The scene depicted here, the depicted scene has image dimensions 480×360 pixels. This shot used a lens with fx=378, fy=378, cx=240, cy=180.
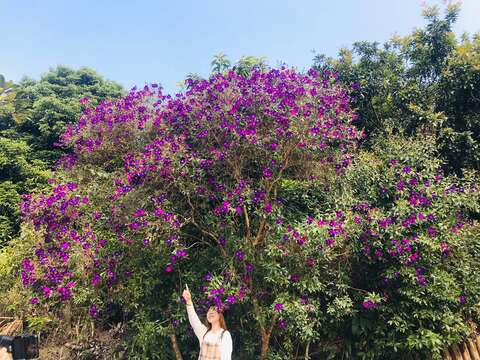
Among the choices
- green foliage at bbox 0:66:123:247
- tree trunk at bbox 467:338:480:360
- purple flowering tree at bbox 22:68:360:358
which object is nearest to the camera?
purple flowering tree at bbox 22:68:360:358

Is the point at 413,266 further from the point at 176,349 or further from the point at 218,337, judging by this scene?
the point at 176,349

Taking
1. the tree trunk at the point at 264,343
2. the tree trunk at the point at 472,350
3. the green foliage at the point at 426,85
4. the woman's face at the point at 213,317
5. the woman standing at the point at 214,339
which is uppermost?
the green foliage at the point at 426,85

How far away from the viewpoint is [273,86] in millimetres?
4379

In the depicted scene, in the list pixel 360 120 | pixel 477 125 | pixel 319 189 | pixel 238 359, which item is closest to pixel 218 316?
pixel 238 359

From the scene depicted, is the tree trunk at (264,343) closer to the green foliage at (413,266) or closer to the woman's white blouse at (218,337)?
the green foliage at (413,266)

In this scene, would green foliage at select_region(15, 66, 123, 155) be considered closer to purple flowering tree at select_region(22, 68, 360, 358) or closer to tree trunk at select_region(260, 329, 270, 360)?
purple flowering tree at select_region(22, 68, 360, 358)

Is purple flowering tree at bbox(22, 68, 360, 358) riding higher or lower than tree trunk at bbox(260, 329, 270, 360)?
higher

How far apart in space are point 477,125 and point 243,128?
13.6ft

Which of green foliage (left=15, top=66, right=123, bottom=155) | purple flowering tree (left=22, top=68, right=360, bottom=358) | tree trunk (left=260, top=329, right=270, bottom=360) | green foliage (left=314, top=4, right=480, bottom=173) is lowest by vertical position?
tree trunk (left=260, top=329, right=270, bottom=360)

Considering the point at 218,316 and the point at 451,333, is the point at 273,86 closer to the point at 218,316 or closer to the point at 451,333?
the point at 218,316

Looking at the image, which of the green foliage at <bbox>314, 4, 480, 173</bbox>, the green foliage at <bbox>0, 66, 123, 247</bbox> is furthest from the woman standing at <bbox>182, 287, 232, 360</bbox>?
the green foliage at <bbox>0, 66, 123, 247</bbox>

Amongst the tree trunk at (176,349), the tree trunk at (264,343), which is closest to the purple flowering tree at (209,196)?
the tree trunk at (264,343)

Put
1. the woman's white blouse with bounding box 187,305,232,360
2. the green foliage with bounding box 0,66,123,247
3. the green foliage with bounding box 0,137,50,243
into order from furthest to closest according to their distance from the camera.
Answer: the green foliage with bounding box 0,66,123,247 → the green foliage with bounding box 0,137,50,243 → the woman's white blouse with bounding box 187,305,232,360

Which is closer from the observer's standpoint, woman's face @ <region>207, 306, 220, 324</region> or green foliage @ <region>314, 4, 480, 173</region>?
woman's face @ <region>207, 306, 220, 324</region>
